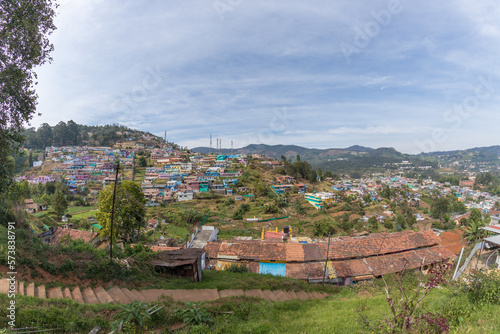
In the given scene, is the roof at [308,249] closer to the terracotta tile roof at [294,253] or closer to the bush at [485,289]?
the terracotta tile roof at [294,253]

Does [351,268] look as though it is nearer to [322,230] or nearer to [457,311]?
[457,311]

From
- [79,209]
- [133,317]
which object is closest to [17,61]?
[133,317]

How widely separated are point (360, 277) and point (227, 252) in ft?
26.4

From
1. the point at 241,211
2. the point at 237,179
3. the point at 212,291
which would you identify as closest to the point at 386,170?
the point at 237,179

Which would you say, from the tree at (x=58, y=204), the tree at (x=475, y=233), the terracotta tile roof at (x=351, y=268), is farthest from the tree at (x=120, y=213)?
the tree at (x=475, y=233)

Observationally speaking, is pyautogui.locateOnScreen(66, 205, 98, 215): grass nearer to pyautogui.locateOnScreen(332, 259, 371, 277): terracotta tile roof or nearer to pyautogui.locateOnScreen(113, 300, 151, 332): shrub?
pyautogui.locateOnScreen(332, 259, 371, 277): terracotta tile roof

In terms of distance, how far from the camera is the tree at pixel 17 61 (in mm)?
5379

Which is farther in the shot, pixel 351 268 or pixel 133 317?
pixel 351 268

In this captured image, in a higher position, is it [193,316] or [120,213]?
[193,316]

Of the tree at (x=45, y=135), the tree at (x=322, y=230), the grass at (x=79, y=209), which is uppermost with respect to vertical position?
the tree at (x=45, y=135)

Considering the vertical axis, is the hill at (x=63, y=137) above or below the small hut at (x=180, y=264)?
above

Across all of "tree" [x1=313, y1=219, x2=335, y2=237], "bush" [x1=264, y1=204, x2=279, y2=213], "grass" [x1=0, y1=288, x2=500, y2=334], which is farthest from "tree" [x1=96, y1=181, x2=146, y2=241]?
"bush" [x1=264, y1=204, x2=279, y2=213]

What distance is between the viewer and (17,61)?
569 centimetres

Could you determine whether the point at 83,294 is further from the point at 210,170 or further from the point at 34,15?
the point at 210,170
